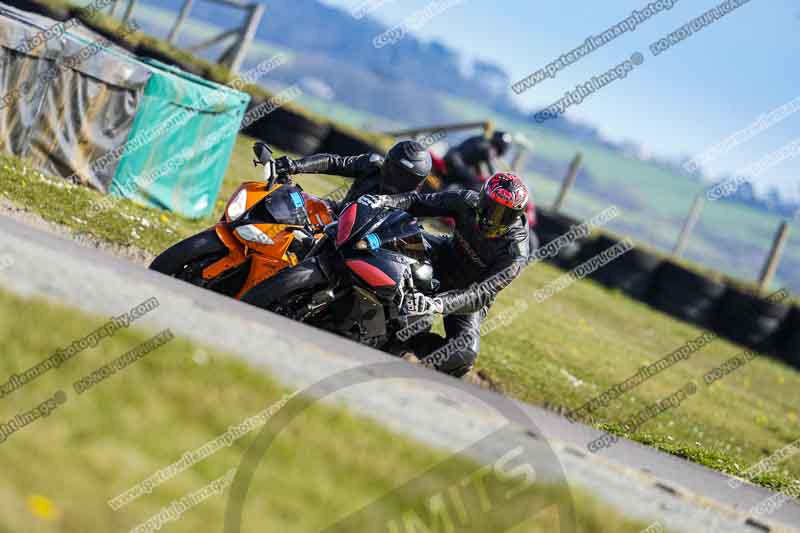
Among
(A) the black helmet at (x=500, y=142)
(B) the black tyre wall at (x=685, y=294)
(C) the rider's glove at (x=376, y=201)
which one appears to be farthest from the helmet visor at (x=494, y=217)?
(B) the black tyre wall at (x=685, y=294)

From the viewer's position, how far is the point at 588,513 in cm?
359

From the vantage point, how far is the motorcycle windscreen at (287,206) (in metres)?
6.84

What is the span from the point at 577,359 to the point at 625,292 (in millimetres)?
10761

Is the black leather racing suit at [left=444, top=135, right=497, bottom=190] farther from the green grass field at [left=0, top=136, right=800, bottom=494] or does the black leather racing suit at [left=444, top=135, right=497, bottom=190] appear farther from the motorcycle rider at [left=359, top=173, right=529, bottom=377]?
the motorcycle rider at [left=359, top=173, right=529, bottom=377]

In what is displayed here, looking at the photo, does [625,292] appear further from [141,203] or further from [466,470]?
[466,470]

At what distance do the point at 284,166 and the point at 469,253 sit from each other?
4.85 feet

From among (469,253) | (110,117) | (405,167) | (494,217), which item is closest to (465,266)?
(469,253)

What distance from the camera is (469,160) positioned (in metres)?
16.8

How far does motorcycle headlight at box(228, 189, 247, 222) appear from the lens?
6824mm

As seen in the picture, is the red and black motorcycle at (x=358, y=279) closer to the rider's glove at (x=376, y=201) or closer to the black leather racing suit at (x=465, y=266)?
the rider's glove at (x=376, y=201)

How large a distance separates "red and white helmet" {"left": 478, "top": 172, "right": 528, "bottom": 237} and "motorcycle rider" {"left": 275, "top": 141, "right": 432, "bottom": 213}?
0.69m

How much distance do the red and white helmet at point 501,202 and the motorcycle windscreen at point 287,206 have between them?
122 cm

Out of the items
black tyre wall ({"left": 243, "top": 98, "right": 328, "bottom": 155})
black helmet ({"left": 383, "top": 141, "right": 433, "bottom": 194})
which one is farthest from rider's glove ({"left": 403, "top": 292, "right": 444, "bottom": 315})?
black tyre wall ({"left": 243, "top": 98, "right": 328, "bottom": 155})

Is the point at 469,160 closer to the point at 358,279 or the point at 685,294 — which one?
the point at 685,294
